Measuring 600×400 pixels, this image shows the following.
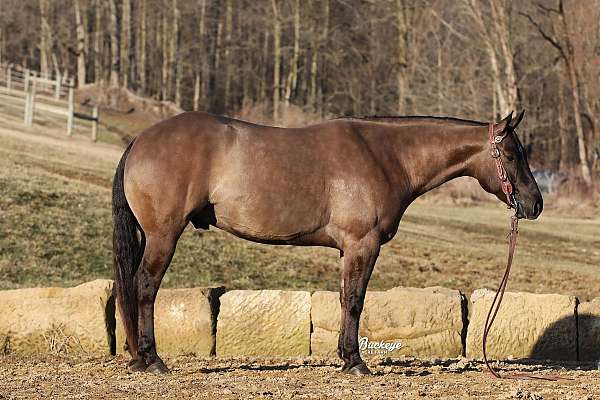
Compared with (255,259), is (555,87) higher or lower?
higher

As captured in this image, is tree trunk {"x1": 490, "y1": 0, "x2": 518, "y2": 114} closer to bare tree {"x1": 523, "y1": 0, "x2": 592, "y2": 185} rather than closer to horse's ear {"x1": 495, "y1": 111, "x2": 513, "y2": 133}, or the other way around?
bare tree {"x1": 523, "y1": 0, "x2": 592, "y2": 185}

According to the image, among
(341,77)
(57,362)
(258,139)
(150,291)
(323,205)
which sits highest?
(341,77)

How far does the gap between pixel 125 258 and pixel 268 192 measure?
1.29m

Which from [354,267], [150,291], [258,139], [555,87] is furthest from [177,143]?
[555,87]

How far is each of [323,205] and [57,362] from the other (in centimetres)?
287

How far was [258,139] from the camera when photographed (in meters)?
8.09

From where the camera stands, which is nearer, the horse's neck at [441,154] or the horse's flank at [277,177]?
the horse's flank at [277,177]

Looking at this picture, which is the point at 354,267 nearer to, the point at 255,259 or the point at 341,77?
the point at 255,259

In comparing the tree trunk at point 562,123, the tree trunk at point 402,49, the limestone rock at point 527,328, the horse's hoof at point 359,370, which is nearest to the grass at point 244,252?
the limestone rock at point 527,328

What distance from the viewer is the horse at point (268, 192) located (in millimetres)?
7891

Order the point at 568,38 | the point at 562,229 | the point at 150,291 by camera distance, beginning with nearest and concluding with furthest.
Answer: the point at 150,291 → the point at 562,229 → the point at 568,38

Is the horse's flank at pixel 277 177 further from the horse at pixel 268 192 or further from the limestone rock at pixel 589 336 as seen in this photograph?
the limestone rock at pixel 589 336

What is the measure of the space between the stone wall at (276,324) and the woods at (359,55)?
2384cm

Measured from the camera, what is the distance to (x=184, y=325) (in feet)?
31.0
